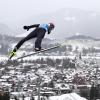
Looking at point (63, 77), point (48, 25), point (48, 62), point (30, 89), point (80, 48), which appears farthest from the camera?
point (80, 48)

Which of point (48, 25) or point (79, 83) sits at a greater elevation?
point (48, 25)

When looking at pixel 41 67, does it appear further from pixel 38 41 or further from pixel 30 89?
pixel 38 41

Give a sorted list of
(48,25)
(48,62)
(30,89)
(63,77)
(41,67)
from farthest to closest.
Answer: (48,62), (41,67), (63,77), (30,89), (48,25)

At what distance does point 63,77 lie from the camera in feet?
294

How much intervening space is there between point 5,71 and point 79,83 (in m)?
15.9

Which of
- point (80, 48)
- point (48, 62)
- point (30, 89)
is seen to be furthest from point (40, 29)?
point (80, 48)

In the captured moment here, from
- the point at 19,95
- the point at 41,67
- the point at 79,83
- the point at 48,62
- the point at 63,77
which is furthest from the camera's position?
the point at 48,62

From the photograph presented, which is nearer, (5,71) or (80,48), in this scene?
(5,71)

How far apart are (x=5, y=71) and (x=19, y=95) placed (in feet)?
94.7

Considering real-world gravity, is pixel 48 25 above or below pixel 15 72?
above

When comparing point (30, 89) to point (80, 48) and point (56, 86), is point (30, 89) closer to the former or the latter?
point (56, 86)

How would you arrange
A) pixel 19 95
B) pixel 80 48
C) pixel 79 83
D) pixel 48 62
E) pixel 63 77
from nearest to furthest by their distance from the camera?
1. pixel 19 95
2. pixel 79 83
3. pixel 63 77
4. pixel 48 62
5. pixel 80 48

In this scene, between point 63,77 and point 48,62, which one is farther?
point 48,62

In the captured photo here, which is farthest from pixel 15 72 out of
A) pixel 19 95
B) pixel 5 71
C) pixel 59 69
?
pixel 19 95
